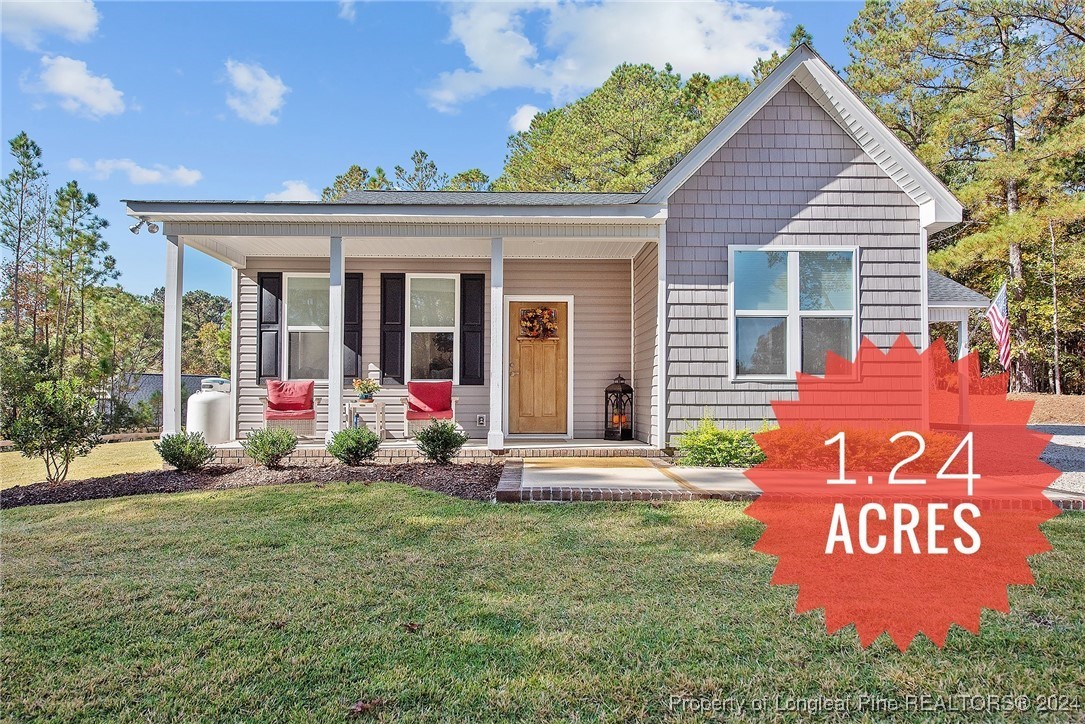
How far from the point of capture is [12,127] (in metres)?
13.5

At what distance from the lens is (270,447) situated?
6.41 m

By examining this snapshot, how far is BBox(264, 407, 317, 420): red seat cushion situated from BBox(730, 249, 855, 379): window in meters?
5.04

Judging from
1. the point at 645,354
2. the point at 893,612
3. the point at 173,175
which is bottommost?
the point at 893,612

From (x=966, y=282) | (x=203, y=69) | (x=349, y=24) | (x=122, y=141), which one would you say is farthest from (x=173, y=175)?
(x=966, y=282)

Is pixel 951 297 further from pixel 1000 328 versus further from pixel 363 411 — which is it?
pixel 363 411

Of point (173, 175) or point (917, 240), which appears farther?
point (173, 175)

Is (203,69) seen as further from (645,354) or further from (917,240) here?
(917,240)

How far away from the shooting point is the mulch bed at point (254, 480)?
551 cm

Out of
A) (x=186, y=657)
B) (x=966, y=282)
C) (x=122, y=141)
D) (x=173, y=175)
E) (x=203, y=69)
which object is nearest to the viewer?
(x=186, y=657)

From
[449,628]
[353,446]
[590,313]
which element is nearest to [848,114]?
[590,313]

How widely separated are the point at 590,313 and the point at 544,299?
2.17ft

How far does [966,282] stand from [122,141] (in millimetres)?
22928

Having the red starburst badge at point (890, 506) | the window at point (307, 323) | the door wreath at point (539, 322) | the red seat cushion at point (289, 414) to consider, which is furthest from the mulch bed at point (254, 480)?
the door wreath at point (539, 322)

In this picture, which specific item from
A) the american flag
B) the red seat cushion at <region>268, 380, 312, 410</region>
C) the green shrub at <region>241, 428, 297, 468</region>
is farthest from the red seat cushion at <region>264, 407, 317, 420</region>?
the american flag
